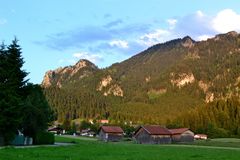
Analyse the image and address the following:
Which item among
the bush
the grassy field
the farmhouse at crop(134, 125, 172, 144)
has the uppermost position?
the farmhouse at crop(134, 125, 172, 144)

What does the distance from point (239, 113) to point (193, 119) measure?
2308 centimetres

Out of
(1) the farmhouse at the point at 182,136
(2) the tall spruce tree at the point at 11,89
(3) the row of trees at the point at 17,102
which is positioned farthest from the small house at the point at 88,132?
(2) the tall spruce tree at the point at 11,89

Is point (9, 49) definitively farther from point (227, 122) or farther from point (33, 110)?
point (227, 122)

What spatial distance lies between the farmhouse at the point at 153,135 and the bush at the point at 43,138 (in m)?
59.0

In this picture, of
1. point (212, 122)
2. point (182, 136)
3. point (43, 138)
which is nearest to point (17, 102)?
point (43, 138)

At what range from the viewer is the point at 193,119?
183 m

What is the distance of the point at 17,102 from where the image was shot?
178 ft

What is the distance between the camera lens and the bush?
6902cm

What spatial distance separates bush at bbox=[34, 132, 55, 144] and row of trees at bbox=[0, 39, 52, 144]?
79.8 inches

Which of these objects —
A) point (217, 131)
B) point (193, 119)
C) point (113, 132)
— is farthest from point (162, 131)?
point (193, 119)

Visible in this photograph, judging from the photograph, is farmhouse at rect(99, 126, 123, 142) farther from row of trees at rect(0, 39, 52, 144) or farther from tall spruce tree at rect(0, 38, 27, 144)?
tall spruce tree at rect(0, 38, 27, 144)

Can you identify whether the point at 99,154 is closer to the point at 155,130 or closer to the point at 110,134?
the point at 155,130

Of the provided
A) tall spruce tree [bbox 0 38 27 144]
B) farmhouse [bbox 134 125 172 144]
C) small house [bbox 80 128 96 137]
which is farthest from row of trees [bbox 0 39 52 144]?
small house [bbox 80 128 96 137]

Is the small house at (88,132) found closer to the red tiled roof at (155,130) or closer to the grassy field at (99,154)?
the red tiled roof at (155,130)
